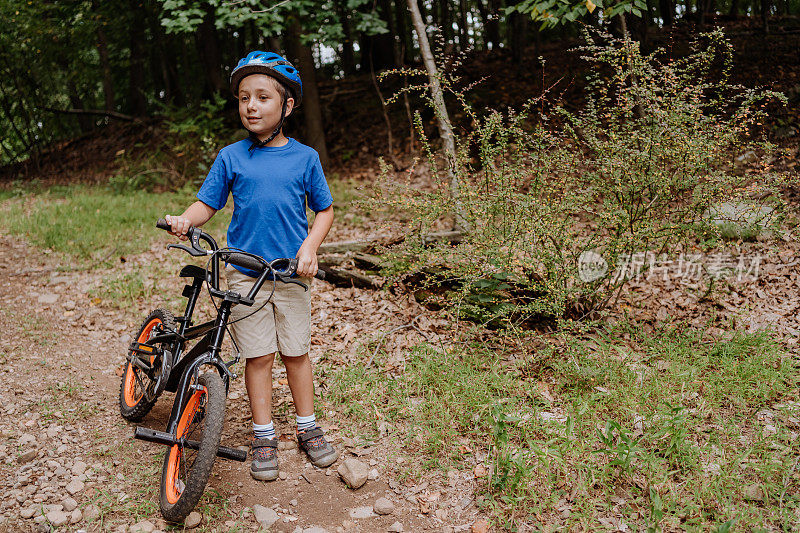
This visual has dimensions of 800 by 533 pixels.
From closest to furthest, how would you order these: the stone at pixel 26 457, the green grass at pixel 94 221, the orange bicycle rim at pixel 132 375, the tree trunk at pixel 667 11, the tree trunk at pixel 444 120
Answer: the stone at pixel 26 457 → the orange bicycle rim at pixel 132 375 → the tree trunk at pixel 444 120 → the green grass at pixel 94 221 → the tree trunk at pixel 667 11

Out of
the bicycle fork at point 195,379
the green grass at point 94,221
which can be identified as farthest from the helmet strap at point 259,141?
the green grass at point 94,221

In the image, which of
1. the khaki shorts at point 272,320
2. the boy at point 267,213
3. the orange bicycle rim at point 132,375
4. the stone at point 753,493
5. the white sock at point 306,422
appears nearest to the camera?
the stone at point 753,493

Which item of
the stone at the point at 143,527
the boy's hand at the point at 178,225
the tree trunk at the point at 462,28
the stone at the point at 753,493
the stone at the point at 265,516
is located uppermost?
the tree trunk at the point at 462,28

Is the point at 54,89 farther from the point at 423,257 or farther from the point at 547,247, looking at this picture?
the point at 547,247

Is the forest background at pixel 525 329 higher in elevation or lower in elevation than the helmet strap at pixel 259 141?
lower

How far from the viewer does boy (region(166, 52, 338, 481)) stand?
2943mm

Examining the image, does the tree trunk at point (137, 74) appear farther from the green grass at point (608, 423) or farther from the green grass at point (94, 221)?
the green grass at point (608, 423)

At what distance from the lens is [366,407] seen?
12.5ft

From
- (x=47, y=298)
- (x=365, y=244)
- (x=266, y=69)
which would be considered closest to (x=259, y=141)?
(x=266, y=69)

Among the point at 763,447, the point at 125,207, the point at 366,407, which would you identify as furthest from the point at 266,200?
the point at 125,207

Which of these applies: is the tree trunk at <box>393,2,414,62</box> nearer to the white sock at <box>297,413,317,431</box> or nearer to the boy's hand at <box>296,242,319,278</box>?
the boy's hand at <box>296,242,319,278</box>

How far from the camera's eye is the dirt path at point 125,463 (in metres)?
2.85

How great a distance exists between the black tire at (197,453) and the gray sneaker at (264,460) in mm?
401

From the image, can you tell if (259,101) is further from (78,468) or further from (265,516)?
(78,468)
